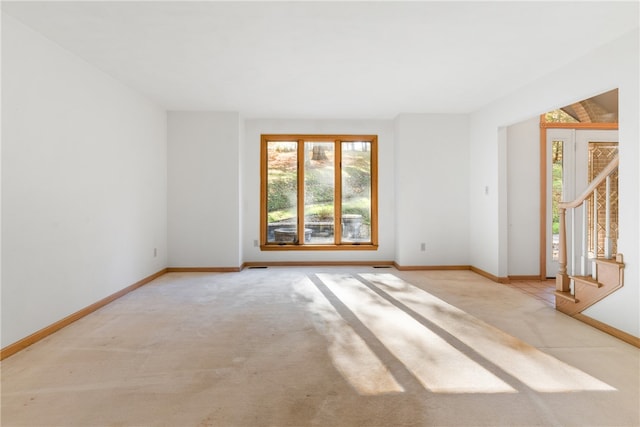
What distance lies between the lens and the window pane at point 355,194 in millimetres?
6012

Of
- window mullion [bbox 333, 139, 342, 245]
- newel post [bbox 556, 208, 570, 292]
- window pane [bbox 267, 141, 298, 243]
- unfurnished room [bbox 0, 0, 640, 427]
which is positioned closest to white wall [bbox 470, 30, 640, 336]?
unfurnished room [bbox 0, 0, 640, 427]

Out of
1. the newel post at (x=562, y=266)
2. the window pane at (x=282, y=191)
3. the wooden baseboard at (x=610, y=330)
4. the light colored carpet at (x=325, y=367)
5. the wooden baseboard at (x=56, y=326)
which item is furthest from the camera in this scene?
the window pane at (x=282, y=191)

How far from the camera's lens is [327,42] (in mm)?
2977

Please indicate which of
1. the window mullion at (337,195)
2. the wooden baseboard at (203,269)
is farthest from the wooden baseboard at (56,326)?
the window mullion at (337,195)

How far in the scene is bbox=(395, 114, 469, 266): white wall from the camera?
5.54 metres

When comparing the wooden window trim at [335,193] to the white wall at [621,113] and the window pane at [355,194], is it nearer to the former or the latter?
the window pane at [355,194]

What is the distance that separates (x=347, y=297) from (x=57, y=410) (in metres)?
2.74

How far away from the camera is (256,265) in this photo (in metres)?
5.78

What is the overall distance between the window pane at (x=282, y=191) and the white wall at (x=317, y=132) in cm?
23

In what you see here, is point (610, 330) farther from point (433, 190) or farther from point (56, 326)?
point (56, 326)

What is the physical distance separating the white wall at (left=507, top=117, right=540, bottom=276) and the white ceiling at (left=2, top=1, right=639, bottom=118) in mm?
997

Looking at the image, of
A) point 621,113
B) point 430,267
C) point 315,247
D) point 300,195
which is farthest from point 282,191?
point 621,113

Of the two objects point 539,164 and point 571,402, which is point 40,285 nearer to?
point 571,402

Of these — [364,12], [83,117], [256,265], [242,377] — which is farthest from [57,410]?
[256,265]
